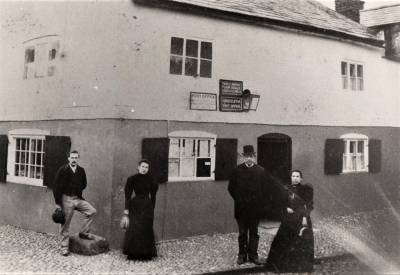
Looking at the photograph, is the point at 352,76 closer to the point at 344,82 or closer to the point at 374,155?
the point at 344,82

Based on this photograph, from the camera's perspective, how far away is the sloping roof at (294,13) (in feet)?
32.2

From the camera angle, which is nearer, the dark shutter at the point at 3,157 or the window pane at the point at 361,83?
the dark shutter at the point at 3,157

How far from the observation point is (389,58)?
13.1 metres

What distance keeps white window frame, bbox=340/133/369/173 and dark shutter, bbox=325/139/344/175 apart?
0.41 m

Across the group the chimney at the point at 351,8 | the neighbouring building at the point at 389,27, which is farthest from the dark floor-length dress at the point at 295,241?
the chimney at the point at 351,8

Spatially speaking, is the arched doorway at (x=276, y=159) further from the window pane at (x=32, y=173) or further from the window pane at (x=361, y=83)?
the window pane at (x=32, y=173)

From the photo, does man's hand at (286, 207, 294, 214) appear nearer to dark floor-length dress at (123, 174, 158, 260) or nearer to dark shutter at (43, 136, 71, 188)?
dark floor-length dress at (123, 174, 158, 260)

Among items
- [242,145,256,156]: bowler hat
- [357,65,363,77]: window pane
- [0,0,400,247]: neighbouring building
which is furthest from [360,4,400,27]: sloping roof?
[242,145,256,156]: bowler hat

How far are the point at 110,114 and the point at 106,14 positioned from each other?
220 cm

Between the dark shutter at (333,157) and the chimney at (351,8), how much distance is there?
5.92m

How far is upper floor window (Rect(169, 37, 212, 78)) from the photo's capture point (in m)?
9.16

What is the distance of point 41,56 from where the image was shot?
32.2 ft

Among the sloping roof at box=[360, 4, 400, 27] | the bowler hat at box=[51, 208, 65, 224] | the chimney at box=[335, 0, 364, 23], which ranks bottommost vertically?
the bowler hat at box=[51, 208, 65, 224]

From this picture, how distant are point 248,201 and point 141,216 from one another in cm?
200
